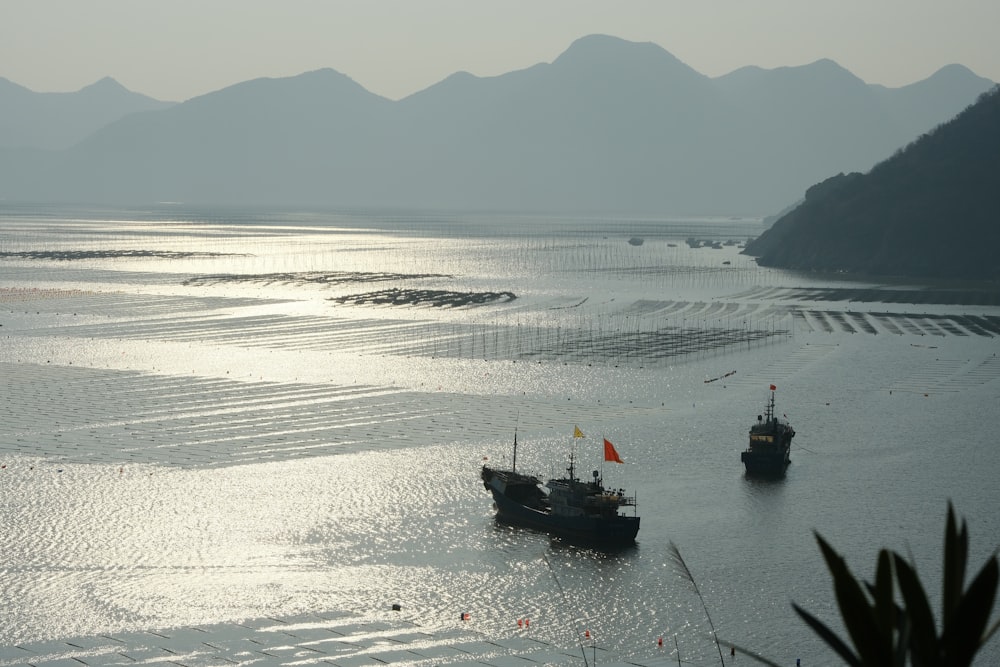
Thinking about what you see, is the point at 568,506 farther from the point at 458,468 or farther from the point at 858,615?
the point at 858,615

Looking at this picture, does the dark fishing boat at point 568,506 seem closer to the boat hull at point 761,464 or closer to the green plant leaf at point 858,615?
the boat hull at point 761,464

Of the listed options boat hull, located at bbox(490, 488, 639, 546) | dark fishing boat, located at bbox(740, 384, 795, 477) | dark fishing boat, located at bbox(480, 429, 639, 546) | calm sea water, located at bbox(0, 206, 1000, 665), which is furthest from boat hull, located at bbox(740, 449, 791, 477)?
boat hull, located at bbox(490, 488, 639, 546)

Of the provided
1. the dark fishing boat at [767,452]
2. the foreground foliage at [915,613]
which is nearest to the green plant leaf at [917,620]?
the foreground foliage at [915,613]

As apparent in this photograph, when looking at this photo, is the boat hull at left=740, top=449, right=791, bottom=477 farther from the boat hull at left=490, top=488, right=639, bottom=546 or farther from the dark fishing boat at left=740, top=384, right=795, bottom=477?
the boat hull at left=490, top=488, right=639, bottom=546

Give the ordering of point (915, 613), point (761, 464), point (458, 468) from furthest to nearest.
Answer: point (761, 464) → point (458, 468) → point (915, 613)

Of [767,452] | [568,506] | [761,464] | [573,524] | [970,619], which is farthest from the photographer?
[767,452]

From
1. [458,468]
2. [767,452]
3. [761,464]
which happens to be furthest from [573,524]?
[767,452]
